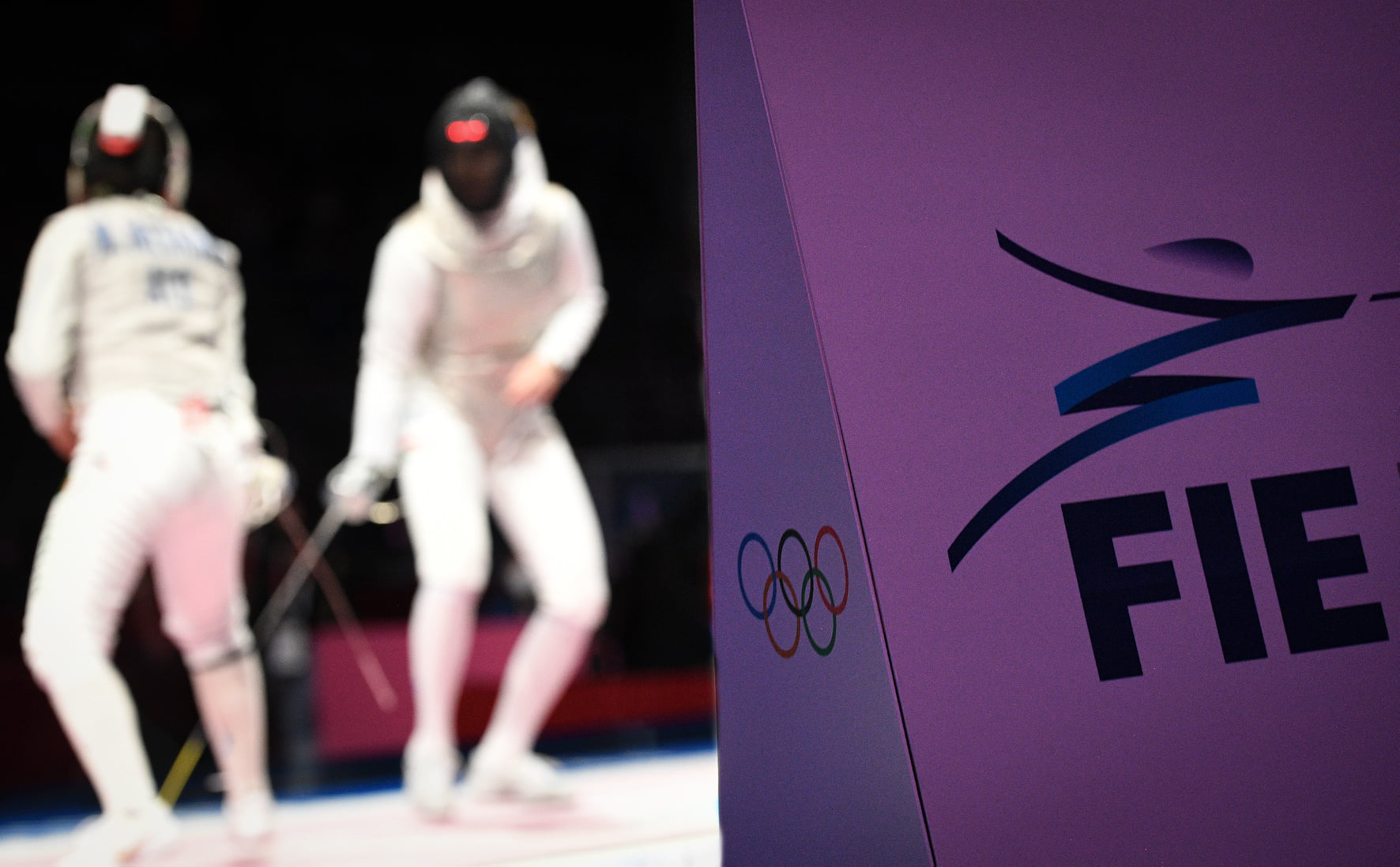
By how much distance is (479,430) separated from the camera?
3.38 meters

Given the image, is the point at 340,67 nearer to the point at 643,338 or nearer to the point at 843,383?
the point at 643,338

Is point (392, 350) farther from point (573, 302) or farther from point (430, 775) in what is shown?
point (430, 775)

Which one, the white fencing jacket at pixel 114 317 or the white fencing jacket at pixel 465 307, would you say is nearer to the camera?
the white fencing jacket at pixel 114 317

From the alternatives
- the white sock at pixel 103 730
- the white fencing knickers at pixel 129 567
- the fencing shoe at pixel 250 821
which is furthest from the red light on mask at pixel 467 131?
the fencing shoe at pixel 250 821

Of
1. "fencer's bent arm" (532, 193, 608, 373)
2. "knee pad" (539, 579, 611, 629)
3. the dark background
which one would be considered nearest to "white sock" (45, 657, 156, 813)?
the dark background

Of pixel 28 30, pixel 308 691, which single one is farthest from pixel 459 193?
pixel 308 691

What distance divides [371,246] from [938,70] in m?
2.72

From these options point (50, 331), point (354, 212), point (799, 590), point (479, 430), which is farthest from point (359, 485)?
point (799, 590)

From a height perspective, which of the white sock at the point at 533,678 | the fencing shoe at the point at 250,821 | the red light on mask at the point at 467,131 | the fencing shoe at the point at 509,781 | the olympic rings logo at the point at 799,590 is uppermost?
the red light on mask at the point at 467,131

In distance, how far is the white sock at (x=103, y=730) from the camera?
2613mm

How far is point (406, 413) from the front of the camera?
3.34 metres

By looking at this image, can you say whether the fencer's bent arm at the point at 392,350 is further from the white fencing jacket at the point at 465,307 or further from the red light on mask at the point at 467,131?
the red light on mask at the point at 467,131

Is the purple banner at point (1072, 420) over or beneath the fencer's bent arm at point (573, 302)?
beneath

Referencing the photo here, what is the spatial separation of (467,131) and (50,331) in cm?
129
